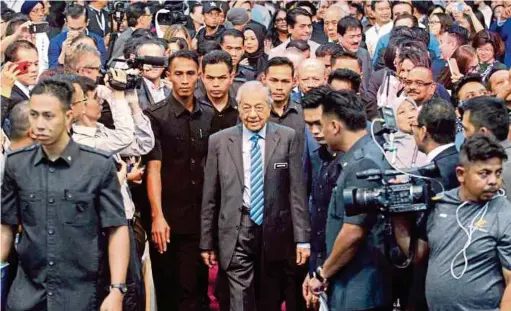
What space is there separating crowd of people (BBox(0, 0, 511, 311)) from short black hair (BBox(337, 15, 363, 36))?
839mm

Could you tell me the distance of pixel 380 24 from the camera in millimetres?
14438

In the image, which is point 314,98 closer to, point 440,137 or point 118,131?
point 440,137

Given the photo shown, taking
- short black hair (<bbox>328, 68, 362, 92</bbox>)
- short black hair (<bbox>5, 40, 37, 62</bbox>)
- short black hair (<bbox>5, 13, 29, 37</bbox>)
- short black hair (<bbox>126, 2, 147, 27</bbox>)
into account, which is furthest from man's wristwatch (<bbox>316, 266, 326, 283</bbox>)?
short black hair (<bbox>126, 2, 147, 27</bbox>)

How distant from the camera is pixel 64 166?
19.9ft

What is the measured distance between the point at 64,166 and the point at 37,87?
447 millimetres

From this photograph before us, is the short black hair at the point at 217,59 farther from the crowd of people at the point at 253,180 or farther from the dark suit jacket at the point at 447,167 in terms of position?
the dark suit jacket at the point at 447,167

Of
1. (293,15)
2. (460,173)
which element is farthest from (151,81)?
(293,15)

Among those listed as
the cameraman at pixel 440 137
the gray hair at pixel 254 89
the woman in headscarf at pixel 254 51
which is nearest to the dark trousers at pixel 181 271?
the gray hair at pixel 254 89

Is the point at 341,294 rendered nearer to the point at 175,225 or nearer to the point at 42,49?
the point at 175,225

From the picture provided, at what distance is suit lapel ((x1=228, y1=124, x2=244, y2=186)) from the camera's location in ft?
26.4

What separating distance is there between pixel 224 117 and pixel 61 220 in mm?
3151

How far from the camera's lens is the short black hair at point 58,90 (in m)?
6.06

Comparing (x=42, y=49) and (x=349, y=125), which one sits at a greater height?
(x=42, y=49)

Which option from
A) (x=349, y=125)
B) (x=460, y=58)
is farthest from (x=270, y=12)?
(x=349, y=125)
